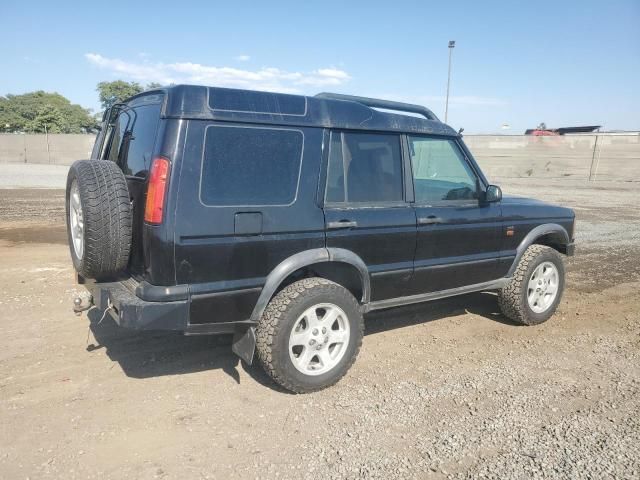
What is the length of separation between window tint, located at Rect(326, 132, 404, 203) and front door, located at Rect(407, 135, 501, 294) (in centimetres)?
21

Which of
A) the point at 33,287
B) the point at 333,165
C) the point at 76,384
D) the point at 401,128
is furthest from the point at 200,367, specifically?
the point at 33,287

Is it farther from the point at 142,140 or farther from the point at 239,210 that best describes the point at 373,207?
the point at 142,140

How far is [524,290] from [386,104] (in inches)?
87.2

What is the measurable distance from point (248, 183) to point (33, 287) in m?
3.84

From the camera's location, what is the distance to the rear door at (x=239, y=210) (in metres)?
3.01

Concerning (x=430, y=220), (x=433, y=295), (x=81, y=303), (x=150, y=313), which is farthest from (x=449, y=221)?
(x=81, y=303)

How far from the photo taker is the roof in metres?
3.03

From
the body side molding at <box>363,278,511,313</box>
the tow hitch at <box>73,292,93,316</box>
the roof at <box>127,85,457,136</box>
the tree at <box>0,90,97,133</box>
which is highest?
the tree at <box>0,90,97,133</box>

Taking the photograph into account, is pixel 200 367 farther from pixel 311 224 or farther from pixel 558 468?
pixel 558 468

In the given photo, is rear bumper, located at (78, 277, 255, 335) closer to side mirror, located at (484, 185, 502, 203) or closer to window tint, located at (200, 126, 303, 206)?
window tint, located at (200, 126, 303, 206)

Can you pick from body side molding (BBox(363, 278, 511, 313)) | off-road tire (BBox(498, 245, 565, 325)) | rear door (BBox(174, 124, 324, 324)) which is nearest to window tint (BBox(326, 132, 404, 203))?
rear door (BBox(174, 124, 324, 324))

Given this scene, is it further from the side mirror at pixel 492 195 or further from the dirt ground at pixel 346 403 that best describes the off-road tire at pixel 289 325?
the side mirror at pixel 492 195

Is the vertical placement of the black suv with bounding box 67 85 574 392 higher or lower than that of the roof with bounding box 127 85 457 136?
lower

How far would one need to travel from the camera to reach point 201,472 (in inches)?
104
